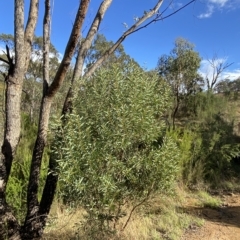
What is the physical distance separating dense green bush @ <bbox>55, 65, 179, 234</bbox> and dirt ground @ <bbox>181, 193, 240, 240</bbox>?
6.44 ft

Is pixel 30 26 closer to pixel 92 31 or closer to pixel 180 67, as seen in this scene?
pixel 92 31

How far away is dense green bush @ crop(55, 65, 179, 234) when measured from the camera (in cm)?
253

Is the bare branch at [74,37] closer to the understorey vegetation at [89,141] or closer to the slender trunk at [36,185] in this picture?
the understorey vegetation at [89,141]

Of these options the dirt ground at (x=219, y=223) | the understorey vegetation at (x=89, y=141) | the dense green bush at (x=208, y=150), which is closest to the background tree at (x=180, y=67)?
the dense green bush at (x=208, y=150)

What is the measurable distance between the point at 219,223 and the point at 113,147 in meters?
3.54

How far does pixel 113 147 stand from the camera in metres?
2.71

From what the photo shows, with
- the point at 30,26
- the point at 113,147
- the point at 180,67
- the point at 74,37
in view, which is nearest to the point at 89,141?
the point at 113,147

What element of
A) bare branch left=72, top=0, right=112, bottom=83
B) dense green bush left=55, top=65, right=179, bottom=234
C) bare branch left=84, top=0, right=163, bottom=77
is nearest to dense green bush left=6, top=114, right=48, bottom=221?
dense green bush left=55, top=65, right=179, bottom=234

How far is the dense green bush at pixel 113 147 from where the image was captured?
253 cm

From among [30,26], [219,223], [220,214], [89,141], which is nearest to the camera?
[89,141]

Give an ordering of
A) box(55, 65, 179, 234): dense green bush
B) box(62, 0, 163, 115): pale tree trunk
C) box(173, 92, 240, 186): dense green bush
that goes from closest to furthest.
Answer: box(55, 65, 179, 234): dense green bush → box(62, 0, 163, 115): pale tree trunk → box(173, 92, 240, 186): dense green bush

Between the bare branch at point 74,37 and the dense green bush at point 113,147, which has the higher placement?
the bare branch at point 74,37

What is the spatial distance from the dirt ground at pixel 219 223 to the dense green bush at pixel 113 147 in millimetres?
1963

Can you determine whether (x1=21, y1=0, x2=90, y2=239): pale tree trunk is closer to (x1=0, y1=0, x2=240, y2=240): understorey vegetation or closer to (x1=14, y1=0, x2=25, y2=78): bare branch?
(x1=0, y1=0, x2=240, y2=240): understorey vegetation
